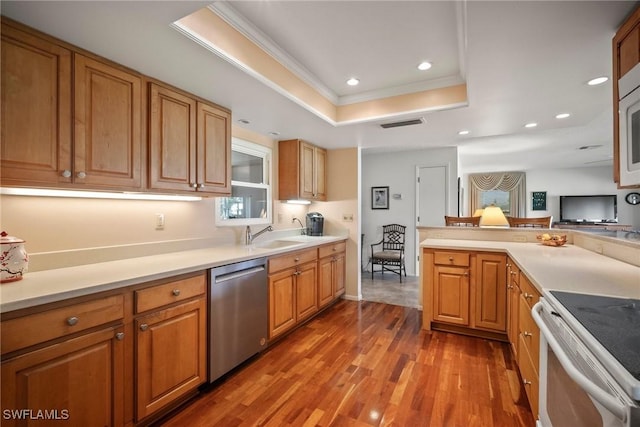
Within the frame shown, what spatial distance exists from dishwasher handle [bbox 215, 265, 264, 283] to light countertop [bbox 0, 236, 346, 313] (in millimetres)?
93

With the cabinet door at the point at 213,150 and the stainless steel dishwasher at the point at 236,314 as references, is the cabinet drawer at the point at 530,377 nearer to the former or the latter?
the stainless steel dishwasher at the point at 236,314

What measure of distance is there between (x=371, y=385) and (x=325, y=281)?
151 centimetres

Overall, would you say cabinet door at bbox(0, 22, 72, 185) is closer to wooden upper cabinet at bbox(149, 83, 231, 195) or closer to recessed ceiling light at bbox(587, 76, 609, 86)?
wooden upper cabinet at bbox(149, 83, 231, 195)

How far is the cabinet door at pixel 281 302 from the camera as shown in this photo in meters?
2.50

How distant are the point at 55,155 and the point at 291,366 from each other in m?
2.06

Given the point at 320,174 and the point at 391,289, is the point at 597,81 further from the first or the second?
the point at 391,289

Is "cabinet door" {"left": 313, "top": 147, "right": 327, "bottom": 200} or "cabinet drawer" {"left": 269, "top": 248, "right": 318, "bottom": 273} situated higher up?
"cabinet door" {"left": 313, "top": 147, "right": 327, "bottom": 200}

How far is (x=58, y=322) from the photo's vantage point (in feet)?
3.95

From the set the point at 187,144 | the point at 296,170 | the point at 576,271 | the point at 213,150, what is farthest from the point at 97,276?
the point at 576,271

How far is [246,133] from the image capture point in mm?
3141

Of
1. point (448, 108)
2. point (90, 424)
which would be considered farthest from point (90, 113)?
point (448, 108)

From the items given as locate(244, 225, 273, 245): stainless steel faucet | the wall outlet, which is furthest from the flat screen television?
the wall outlet

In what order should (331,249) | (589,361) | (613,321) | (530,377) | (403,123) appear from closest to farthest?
1. (589,361)
2. (613,321)
3. (530,377)
4. (403,123)
5. (331,249)

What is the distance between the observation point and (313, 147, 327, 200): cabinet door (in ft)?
12.7
